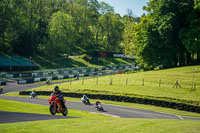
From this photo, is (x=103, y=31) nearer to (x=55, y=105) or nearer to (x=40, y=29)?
(x=40, y=29)

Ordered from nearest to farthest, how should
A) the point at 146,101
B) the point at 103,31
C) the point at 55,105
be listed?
the point at 55,105 < the point at 146,101 < the point at 103,31

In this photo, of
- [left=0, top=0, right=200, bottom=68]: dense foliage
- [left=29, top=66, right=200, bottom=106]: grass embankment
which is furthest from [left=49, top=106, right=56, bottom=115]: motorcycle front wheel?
[left=0, top=0, right=200, bottom=68]: dense foliage

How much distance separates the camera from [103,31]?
391 ft

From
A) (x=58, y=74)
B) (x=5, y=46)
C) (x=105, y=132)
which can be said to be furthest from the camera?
(x=5, y=46)

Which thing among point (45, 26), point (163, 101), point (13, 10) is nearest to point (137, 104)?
point (163, 101)

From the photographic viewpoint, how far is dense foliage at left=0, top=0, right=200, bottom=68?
6069 cm

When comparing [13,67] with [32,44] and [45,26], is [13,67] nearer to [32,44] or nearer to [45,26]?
[32,44]

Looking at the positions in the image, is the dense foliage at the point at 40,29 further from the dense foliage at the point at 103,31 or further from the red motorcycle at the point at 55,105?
the red motorcycle at the point at 55,105

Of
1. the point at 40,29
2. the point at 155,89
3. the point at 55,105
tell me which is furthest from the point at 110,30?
the point at 55,105

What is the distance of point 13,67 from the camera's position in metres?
67.8

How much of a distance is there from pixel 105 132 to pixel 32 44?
3086 inches

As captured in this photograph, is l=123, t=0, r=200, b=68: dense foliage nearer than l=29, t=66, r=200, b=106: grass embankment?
No

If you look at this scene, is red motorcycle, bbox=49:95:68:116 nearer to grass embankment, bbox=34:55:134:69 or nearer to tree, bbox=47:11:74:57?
grass embankment, bbox=34:55:134:69

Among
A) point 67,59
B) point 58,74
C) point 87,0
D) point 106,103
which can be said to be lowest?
point 106,103
